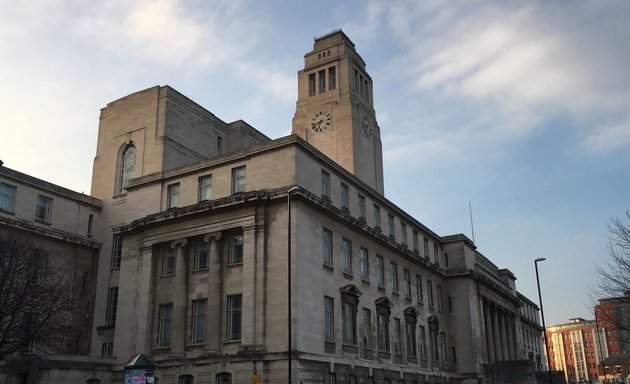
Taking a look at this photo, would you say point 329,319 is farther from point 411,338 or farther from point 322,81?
point 322,81

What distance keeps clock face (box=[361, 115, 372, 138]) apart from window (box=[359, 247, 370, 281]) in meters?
26.9

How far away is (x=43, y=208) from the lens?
45.5 metres

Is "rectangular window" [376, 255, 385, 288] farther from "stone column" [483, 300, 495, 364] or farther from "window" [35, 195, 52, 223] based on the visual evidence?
"window" [35, 195, 52, 223]

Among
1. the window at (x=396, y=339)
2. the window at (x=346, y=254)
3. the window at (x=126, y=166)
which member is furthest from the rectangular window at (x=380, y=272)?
the window at (x=126, y=166)

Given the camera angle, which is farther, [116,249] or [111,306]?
[116,249]

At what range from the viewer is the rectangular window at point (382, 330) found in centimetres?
4483

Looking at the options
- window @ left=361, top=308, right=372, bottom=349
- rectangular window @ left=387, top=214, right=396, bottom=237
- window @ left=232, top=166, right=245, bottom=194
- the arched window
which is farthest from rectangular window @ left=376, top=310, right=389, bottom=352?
window @ left=232, top=166, right=245, bottom=194

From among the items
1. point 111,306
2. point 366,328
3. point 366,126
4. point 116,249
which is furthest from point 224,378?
point 366,126

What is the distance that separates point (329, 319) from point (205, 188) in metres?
12.2

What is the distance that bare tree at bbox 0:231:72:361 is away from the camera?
3344 cm

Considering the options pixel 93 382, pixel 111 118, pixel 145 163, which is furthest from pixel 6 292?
pixel 111 118

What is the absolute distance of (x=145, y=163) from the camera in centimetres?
4959

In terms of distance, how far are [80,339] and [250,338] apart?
16.7m

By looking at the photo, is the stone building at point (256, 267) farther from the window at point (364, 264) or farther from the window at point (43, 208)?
the window at point (43, 208)
